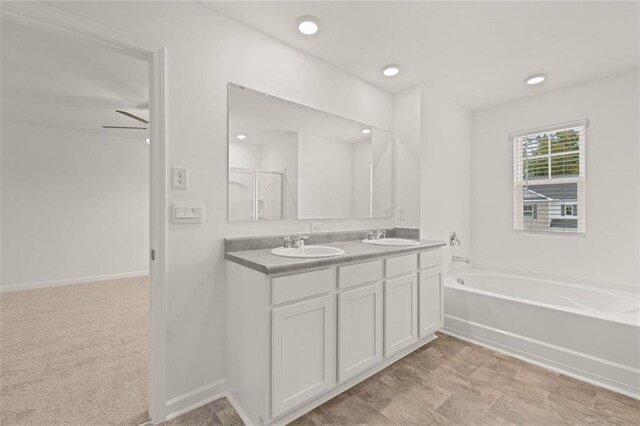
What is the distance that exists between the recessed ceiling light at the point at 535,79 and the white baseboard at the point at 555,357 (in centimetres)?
238

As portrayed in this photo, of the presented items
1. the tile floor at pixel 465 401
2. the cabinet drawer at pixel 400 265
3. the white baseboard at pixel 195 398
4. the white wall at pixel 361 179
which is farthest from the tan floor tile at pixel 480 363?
the white baseboard at pixel 195 398

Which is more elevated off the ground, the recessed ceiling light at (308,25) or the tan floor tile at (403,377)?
the recessed ceiling light at (308,25)

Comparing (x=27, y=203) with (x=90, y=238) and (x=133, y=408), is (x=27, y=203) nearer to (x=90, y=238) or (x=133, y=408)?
(x=90, y=238)

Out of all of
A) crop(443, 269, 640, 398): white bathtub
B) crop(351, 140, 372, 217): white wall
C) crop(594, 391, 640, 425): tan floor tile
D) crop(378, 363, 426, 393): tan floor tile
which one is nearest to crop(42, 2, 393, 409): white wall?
crop(351, 140, 372, 217): white wall

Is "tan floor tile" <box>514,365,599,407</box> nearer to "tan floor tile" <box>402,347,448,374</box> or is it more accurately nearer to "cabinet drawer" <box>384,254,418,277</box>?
"tan floor tile" <box>402,347,448,374</box>

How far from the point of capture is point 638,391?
179cm

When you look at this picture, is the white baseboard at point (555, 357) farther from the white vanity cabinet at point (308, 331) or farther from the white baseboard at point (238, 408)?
the white baseboard at point (238, 408)

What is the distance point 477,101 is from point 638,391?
114 inches

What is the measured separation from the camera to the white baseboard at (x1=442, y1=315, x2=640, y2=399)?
1836 mm

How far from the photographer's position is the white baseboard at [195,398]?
1598 mm

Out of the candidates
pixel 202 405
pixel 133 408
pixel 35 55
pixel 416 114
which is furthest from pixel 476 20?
pixel 35 55

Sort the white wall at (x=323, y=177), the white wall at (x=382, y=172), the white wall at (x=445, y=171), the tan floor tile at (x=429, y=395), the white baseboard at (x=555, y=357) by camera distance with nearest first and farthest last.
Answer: the tan floor tile at (x=429, y=395), the white baseboard at (x=555, y=357), the white wall at (x=323, y=177), the white wall at (x=382, y=172), the white wall at (x=445, y=171)

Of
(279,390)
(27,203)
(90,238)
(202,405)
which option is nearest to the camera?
(279,390)

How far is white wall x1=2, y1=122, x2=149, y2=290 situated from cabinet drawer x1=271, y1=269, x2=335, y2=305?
4655 millimetres
